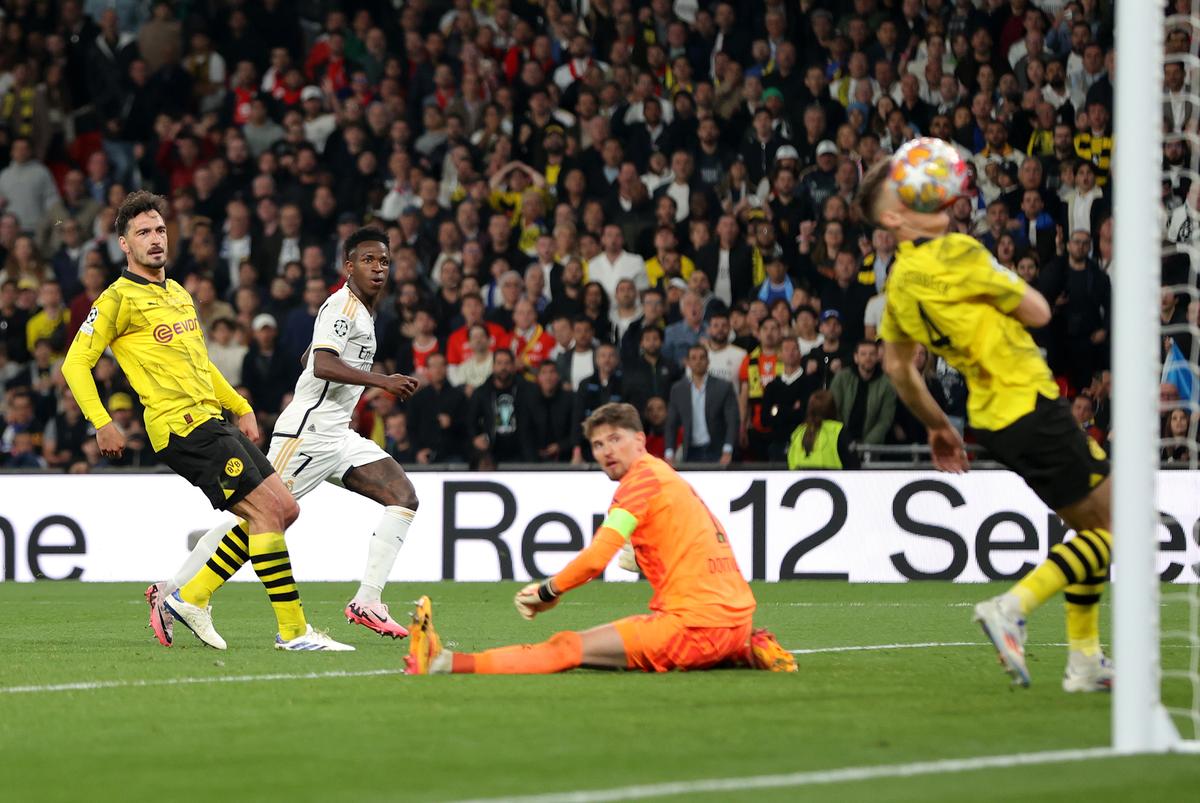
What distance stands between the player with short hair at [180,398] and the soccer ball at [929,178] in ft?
12.8

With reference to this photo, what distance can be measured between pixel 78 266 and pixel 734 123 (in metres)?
7.33

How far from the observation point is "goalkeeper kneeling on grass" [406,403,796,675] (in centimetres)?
787

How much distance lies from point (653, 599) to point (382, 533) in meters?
3.12

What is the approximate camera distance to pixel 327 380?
10383mm

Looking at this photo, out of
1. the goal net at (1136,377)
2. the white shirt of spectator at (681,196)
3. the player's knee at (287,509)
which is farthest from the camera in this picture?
Result: the white shirt of spectator at (681,196)

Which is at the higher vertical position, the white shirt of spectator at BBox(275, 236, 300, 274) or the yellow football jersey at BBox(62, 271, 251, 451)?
the white shirt of spectator at BBox(275, 236, 300, 274)

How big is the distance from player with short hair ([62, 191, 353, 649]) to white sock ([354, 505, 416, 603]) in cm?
75

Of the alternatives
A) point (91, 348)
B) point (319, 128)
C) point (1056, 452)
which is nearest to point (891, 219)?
point (1056, 452)

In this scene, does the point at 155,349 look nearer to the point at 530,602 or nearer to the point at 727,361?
the point at 530,602

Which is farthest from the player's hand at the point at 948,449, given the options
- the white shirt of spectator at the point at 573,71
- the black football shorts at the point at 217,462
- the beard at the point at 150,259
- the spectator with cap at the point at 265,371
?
the white shirt of spectator at the point at 573,71

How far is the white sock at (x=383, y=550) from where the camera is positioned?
34.3 feet

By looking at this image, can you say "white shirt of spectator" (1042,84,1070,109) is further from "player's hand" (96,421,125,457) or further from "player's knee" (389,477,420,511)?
"player's hand" (96,421,125,457)

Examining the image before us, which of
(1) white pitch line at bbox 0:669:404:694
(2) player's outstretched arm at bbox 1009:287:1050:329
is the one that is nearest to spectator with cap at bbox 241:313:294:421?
(1) white pitch line at bbox 0:669:404:694

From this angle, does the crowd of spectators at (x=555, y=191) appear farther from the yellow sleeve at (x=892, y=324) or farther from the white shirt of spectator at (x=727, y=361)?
the yellow sleeve at (x=892, y=324)
